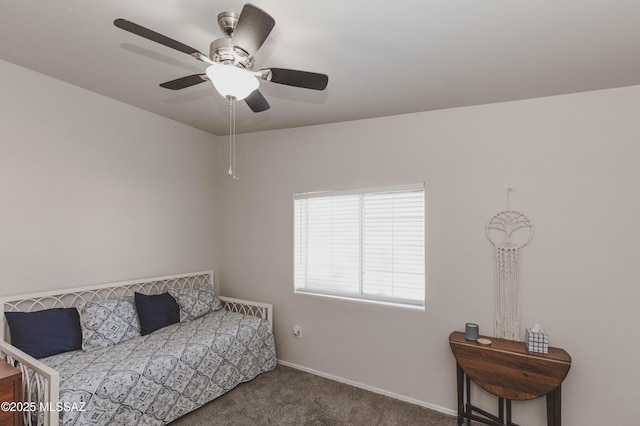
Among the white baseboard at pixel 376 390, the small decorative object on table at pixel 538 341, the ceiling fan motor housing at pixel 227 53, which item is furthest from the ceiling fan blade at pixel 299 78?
the white baseboard at pixel 376 390

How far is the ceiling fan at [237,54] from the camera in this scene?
1.27m

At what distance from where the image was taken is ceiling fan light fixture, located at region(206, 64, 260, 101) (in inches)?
56.4

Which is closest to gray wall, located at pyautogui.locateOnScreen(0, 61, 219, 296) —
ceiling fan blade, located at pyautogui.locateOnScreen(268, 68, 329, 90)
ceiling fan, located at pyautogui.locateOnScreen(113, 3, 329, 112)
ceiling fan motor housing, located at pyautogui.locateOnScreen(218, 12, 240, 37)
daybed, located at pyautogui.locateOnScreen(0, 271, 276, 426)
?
daybed, located at pyautogui.locateOnScreen(0, 271, 276, 426)

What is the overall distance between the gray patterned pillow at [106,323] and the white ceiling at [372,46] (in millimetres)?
1728

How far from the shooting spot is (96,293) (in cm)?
277

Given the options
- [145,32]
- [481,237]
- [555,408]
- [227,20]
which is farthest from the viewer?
[481,237]

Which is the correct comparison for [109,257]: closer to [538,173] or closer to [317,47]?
[317,47]

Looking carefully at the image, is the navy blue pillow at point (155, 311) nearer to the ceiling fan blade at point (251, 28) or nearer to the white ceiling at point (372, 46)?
the white ceiling at point (372, 46)

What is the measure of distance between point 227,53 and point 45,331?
226cm

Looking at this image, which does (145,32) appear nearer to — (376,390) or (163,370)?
(163,370)

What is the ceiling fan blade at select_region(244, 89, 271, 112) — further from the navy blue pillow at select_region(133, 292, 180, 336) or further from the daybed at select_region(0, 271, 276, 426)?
the navy blue pillow at select_region(133, 292, 180, 336)

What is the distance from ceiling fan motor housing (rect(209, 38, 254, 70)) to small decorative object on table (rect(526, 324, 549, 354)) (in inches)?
98.7

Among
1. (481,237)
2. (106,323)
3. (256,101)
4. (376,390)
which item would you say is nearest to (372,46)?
(256,101)

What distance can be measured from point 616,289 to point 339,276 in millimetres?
2113
